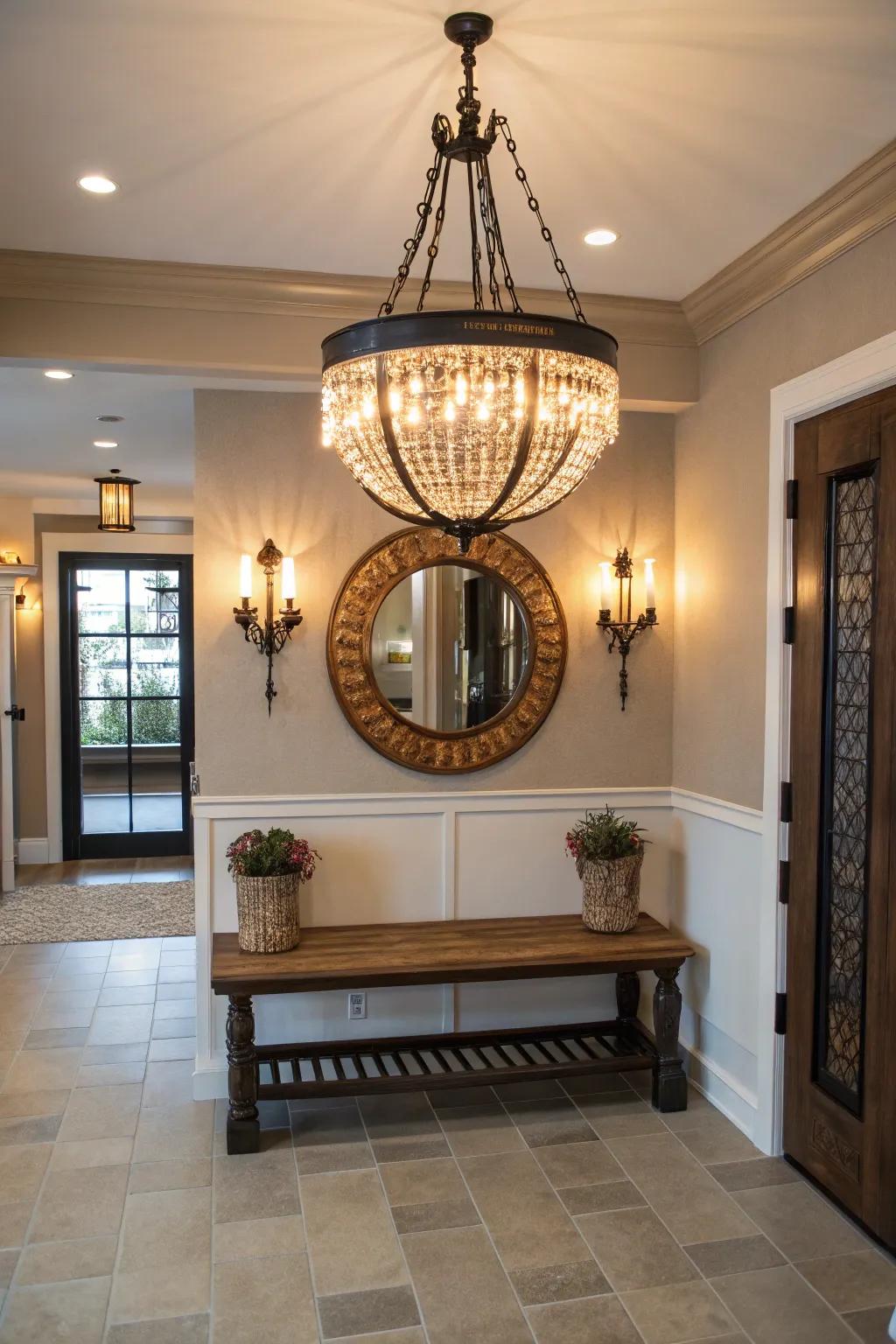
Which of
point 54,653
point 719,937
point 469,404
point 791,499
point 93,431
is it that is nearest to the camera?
point 469,404

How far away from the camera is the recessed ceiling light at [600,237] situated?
3029 mm

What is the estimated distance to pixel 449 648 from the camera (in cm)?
389

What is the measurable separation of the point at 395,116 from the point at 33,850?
21.7ft

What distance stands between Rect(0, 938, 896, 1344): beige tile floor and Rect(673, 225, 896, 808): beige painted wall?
46.2 inches

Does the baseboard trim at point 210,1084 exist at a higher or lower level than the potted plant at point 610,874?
lower

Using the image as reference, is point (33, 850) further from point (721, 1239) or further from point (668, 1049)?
point (721, 1239)

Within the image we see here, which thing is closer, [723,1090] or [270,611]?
[723,1090]

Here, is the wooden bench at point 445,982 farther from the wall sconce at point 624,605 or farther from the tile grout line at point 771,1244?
the wall sconce at point 624,605

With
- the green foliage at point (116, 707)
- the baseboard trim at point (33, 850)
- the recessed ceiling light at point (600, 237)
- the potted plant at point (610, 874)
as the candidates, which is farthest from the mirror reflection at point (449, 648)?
the baseboard trim at point (33, 850)

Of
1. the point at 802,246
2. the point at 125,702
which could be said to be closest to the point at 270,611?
the point at 802,246

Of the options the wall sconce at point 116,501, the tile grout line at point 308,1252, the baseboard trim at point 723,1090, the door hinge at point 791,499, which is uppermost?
the wall sconce at point 116,501

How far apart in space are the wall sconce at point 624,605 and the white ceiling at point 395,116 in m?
1.14

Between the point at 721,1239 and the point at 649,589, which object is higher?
the point at 649,589

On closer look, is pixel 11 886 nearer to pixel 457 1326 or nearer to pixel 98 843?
pixel 98 843
